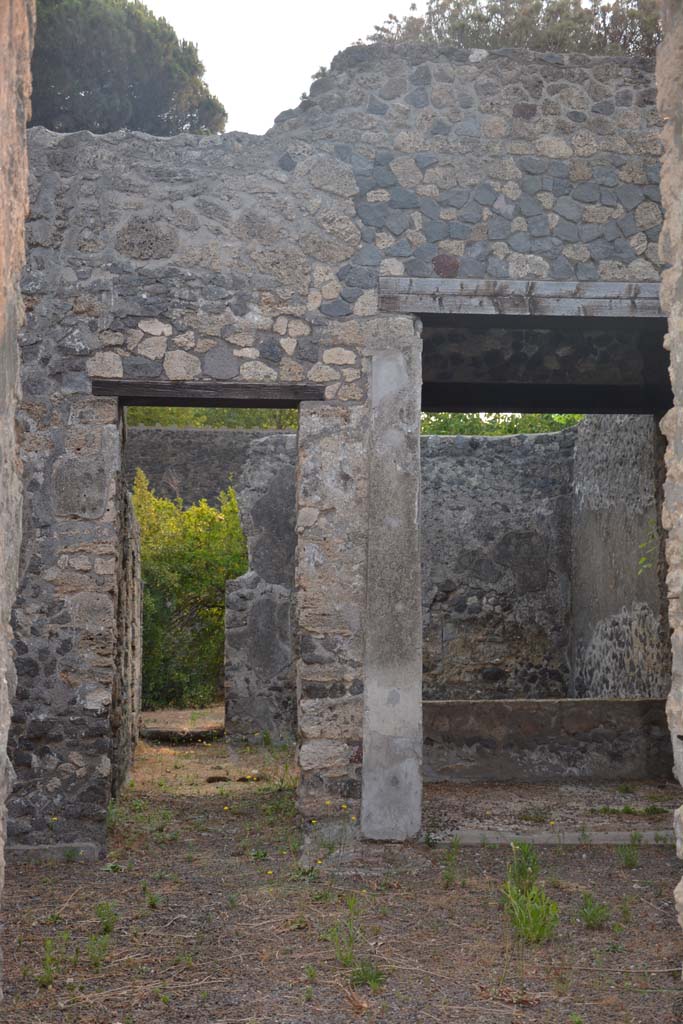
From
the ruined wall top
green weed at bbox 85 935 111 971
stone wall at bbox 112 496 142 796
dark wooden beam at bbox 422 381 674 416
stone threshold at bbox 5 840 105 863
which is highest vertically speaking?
the ruined wall top

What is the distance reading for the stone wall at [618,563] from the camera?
398 inches

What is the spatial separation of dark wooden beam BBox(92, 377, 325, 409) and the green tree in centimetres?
1172

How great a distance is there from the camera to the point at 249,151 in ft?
21.1

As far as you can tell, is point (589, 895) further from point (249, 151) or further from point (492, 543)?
point (492, 543)

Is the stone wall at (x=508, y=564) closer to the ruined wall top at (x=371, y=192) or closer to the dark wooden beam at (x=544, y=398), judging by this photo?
the dark wooden beam at (x=544, y=398)

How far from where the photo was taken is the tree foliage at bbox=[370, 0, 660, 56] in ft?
29.6

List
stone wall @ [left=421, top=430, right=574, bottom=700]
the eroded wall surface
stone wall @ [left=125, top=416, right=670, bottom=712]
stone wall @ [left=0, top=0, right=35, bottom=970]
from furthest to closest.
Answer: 1. stone wall @ [left=421, top=430, right=574, bottom=700]
2. stone wall @ [left=125, top=416, right=670, bottom=712]
3. the eroded wall surface
4. stone wall @ [left=0, top=0, right=35, bottom=970]

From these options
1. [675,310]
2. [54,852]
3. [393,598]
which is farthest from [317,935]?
[675,310]

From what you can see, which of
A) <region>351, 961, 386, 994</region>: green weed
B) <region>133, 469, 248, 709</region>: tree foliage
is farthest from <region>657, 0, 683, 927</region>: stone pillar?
<region>133, 469, 248, 709</region>: tree foliage

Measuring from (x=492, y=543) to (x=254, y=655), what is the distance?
3.62 m

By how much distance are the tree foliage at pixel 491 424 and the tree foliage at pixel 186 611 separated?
723 cm

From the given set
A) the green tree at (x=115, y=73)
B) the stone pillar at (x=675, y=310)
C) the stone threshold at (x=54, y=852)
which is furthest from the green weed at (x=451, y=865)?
the green tree at (x=115, y=73)

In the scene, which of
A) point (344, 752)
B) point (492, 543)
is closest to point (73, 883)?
point (344, 752)

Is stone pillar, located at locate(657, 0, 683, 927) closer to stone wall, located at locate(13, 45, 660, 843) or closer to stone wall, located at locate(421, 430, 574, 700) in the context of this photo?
stone wall, located at locate(13, 45, 660, 843)
